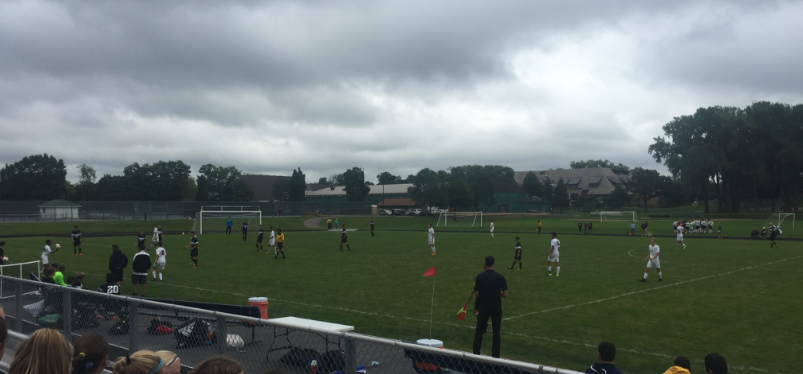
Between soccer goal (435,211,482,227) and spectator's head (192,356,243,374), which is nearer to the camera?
spectator's head (192,356,243,374)

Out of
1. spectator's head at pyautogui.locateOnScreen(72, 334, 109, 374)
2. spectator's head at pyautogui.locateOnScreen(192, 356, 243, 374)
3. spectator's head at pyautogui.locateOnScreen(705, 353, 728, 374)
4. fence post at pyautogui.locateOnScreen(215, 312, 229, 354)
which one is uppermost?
spectator's head at pyautogui.locateOnScreen(192, 356, 243, 374)

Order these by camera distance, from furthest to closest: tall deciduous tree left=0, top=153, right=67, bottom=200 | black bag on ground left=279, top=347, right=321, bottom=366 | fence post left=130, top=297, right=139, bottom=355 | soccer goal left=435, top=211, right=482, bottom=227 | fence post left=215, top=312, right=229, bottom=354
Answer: tall deciduous tree left=0, top=153, right=67, bottom=200 → soccer goal left=435, top=211, right=482, bottom=227 → fence post left=130, top=297, right=139, bottom=355 → black bag on ground left=279, top=347, right=321, bottom=366 → fence post left=215, top=312, right=229, bottom=354

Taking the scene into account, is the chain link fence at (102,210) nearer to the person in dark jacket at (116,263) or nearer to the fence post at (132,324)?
the person in dark jacket at (116,263)

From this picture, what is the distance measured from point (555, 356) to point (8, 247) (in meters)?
39.5

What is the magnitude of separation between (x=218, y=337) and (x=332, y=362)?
1317mm

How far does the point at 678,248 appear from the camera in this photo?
1490 inches

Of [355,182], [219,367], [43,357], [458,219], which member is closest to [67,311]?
[43,357]

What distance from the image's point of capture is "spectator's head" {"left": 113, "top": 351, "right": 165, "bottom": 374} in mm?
3207

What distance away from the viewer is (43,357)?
318cm

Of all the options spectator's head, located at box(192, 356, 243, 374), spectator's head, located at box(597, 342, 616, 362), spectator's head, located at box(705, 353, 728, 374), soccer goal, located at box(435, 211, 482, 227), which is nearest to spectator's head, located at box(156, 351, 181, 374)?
spectator's head, located at box(192, 356, 243, 374)

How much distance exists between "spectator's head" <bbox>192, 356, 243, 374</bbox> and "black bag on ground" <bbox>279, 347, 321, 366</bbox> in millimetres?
2706

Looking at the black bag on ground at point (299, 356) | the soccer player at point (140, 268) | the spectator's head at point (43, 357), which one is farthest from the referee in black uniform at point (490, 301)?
the soccer player at point (140, 268)

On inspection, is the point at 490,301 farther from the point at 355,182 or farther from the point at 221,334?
the point at 355,182

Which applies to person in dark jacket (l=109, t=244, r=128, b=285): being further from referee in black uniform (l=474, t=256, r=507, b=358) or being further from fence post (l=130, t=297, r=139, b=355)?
referee in black uniform (l=474, t=256, r=507, b=358)
